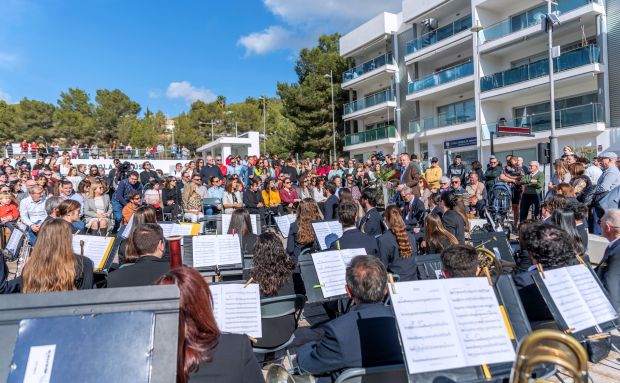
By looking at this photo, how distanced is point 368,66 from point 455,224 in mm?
29265

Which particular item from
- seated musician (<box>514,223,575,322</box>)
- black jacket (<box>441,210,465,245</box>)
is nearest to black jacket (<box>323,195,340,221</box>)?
black jacket (<box>441,210,465,245</box>)

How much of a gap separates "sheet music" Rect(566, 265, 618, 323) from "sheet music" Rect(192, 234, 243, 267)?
3.61m

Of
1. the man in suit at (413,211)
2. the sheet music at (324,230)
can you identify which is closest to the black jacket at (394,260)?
the sheet music at (324,230)

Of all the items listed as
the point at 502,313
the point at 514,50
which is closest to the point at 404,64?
the point at 514,50

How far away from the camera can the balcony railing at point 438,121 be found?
26.4 meters

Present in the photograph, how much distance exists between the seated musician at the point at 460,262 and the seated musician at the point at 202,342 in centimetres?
199

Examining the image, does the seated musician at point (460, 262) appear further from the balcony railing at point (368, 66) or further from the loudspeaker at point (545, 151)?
the balcony railing at point (368, 66)

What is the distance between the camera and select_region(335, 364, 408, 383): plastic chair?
2.17 m

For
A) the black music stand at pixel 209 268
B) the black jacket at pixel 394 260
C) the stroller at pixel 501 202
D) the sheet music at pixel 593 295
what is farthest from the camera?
the stroller at pixel 501 202

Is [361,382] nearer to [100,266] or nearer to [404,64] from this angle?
[100,266]

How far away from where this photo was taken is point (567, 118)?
2078 cm

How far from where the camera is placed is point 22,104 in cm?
5038

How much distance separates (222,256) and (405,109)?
28.6 meters

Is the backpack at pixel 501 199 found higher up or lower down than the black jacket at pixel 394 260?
higher up
